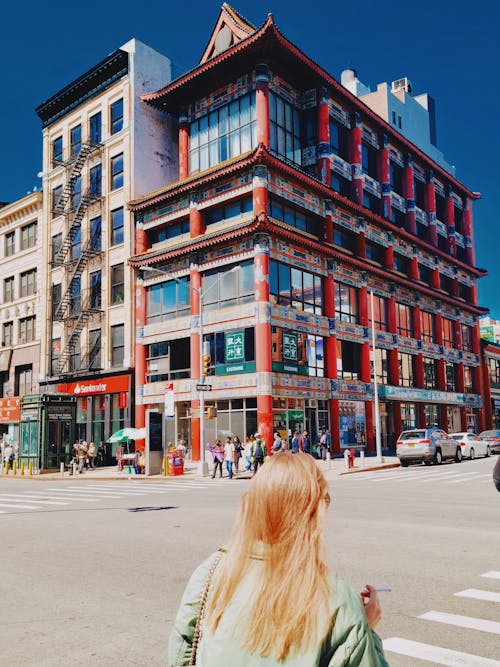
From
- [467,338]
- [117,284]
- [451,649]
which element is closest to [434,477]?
[451,649]

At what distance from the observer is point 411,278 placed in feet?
168

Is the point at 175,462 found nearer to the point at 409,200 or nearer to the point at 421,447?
the point at 421,447

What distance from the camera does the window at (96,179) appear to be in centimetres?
4866

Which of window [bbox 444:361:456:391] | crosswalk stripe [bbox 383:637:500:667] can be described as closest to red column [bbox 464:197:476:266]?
window [bbox 444:361:456:391]

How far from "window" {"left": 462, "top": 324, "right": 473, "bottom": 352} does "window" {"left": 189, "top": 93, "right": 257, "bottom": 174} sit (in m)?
29.6

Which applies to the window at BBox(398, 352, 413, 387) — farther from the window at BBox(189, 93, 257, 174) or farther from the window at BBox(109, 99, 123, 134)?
the window at BBox(109, 99, 123, 134)

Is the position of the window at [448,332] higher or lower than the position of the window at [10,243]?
lower

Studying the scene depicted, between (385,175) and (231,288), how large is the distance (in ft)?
63.5

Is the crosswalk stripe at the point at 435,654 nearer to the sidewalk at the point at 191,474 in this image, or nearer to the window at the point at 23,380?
the sidewalk at the point at 191,474

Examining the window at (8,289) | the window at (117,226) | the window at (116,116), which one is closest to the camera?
the window at (117,226)

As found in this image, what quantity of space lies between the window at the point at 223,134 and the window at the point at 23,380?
21947 millimetres

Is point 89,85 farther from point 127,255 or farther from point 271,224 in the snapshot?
point 271,224

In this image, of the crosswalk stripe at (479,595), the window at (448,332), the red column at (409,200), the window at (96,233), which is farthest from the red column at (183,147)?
the crosswalk stripe at (479,595)

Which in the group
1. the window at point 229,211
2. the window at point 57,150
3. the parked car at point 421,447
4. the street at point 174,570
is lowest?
the street at point 174,570
